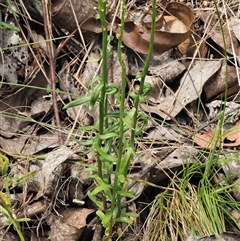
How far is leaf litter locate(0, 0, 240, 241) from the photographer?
1692 millimetres

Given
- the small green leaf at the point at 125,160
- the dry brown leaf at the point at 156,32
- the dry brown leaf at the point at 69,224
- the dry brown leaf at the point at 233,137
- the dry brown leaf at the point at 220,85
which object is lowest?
the dry brown leaf at the point at 69,224

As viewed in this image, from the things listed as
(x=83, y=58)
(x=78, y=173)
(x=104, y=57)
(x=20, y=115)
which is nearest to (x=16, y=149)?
(x=20, y=115)

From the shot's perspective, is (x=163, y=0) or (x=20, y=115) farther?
(x=163, y=0)

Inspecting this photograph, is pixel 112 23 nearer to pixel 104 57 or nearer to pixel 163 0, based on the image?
pixel 163 0

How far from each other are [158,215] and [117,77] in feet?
1.90

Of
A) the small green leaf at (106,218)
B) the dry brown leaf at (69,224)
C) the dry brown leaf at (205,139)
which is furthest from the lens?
the dry brown leaf at (205,139)

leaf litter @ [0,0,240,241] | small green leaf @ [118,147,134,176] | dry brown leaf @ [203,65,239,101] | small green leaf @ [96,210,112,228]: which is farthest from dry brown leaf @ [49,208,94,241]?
dry brown leaf @ [203,65,239,101]

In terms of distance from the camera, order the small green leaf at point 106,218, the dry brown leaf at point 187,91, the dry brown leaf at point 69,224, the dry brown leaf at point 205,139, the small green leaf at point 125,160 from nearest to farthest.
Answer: the small green leaf at point 125,160
the small green leaf at point 106,218
the dry brown leaf at point 69,224
the dry brown leaf at point 205,139
the dry brown leaf at point 187,91

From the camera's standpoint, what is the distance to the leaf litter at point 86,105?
1.69 meters

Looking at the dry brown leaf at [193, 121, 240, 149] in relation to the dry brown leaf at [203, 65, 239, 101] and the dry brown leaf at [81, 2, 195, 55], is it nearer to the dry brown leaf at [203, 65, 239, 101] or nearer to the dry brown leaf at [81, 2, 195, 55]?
the dry brown leaf at [203, 65, 239, 101]

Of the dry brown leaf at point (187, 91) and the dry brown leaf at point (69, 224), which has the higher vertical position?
the dry brown leaf at point (187, 91)

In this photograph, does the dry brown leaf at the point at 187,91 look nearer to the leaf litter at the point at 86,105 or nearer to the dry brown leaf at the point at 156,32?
the leaf litter at the point at 86,105

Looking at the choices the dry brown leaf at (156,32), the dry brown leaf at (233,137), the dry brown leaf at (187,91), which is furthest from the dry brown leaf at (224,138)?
the dry brown leaf at (156,32)

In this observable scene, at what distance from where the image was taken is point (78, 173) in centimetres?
173
